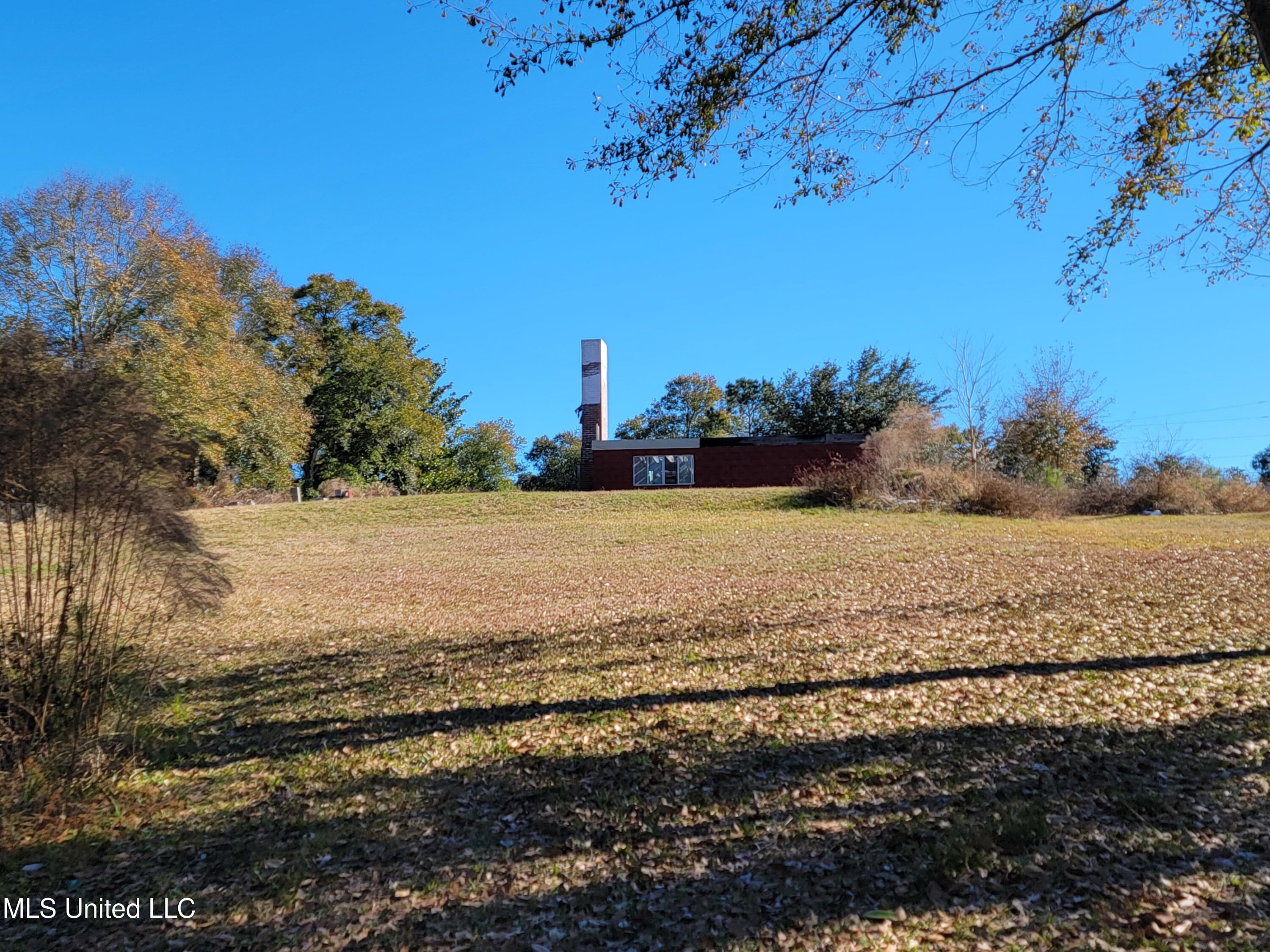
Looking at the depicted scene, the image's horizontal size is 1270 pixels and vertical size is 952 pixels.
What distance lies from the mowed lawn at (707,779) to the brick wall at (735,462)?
19824 millimetres

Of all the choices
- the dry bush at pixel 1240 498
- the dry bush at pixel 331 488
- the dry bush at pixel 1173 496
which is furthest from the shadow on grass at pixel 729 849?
the dry bush at pixel 331 488

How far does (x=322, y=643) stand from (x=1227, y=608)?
9.98 m

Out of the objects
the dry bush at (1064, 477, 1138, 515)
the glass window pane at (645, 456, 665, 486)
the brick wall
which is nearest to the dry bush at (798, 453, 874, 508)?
the brick wall

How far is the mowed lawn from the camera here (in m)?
2.98

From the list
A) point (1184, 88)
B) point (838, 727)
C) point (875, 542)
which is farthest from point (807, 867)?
point (875, 542)

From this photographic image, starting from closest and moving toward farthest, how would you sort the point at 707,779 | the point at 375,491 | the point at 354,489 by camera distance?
the point at 707,779 < the point at 375,491 < the point at 354,489

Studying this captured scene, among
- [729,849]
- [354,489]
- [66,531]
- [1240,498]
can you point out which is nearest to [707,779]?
[729,849]

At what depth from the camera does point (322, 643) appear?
771 cm

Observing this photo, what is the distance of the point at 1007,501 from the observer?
19094mm

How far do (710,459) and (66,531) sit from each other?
87.4ft

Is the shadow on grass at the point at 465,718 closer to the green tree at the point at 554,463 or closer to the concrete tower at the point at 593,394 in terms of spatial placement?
the concrete tower at the point at 593,394

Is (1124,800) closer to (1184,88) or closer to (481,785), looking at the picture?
(481,785)

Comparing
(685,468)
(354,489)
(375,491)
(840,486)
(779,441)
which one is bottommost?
(840,486)

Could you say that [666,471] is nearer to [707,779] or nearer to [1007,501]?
[1007,501]
